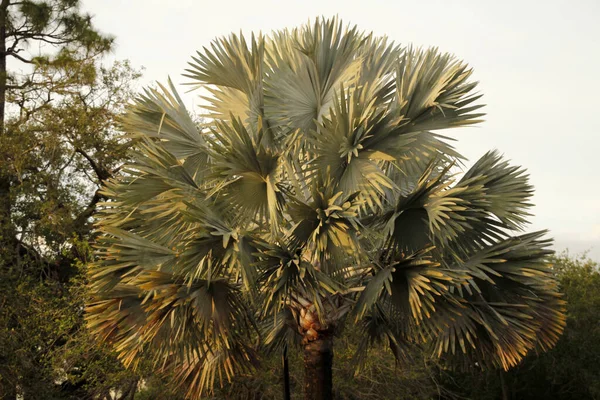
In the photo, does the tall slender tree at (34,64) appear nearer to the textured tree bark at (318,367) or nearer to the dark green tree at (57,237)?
the dark green tree at (57,237)

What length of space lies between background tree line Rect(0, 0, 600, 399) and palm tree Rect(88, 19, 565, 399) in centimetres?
348

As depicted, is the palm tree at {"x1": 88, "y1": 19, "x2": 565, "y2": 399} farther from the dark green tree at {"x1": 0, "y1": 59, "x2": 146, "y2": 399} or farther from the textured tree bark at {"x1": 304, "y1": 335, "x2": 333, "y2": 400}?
the dark green tree at {"x1": 0, "y1": 59, "x2": 146, "y2": 399}


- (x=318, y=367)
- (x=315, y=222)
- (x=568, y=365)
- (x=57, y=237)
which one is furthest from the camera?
(x=568, y=365)

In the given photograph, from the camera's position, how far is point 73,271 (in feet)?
54.5

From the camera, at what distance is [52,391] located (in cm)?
1309

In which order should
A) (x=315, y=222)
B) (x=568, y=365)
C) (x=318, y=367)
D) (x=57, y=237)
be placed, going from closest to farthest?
(x=315, y=222) → (x=318, y=367) → (x=57, y=237) → (x=568, y=365)

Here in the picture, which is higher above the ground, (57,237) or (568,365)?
(57,237)

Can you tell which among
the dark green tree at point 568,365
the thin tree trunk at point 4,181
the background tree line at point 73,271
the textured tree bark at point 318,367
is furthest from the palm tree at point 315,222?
the dark green tree at point 568,365

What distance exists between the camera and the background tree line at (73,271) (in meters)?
12.9

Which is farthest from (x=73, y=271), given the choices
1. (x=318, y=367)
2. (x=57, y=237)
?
(x=318, y=367)

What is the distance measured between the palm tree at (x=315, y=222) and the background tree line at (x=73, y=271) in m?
3.48

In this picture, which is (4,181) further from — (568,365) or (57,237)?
(568,365)

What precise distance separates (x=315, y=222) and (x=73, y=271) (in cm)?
1093

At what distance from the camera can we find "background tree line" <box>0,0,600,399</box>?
1293cm
